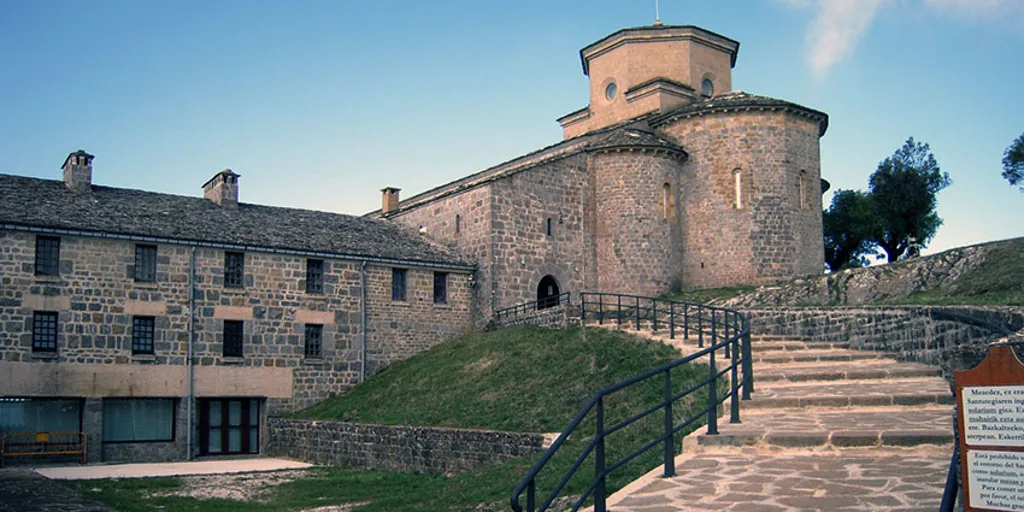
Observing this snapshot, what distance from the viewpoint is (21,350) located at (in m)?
22.8

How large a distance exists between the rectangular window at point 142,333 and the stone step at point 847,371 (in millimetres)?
17068

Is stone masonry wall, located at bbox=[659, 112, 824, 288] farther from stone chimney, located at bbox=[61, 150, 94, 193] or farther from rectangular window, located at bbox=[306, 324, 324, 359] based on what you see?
stone chimney, located at bbox=[61, 150, 94, 193]

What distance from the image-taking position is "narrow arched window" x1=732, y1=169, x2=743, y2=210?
102ft

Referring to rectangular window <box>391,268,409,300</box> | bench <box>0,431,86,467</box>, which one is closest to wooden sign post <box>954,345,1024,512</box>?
bench <box>0,431,86,467</box>

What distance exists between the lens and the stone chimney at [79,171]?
26.3m

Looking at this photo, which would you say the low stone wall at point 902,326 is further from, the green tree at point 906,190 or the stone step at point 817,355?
the green tree at point 906,190

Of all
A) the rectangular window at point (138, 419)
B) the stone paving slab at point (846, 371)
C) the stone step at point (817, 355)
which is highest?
the stone step at point (817, 355)

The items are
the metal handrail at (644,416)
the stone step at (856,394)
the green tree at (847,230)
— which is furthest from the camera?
the green tree at (847,230)

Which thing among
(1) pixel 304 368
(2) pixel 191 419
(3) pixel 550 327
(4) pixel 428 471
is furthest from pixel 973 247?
(2) pixel 191 419

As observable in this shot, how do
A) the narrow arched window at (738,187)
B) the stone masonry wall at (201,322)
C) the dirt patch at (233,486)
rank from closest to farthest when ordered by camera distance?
1. the dirt patch at (233,486)
2. the stone masonry wall at (201,322)
3. the narrow arched window at (738,187)

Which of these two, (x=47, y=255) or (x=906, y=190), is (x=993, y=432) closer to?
(x=47, y=255)

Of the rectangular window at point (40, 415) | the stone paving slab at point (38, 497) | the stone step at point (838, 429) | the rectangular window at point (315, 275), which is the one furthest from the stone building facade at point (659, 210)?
the stone step at point (838, 429)

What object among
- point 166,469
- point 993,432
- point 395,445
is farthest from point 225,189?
point 993,432

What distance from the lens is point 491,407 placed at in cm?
2048
